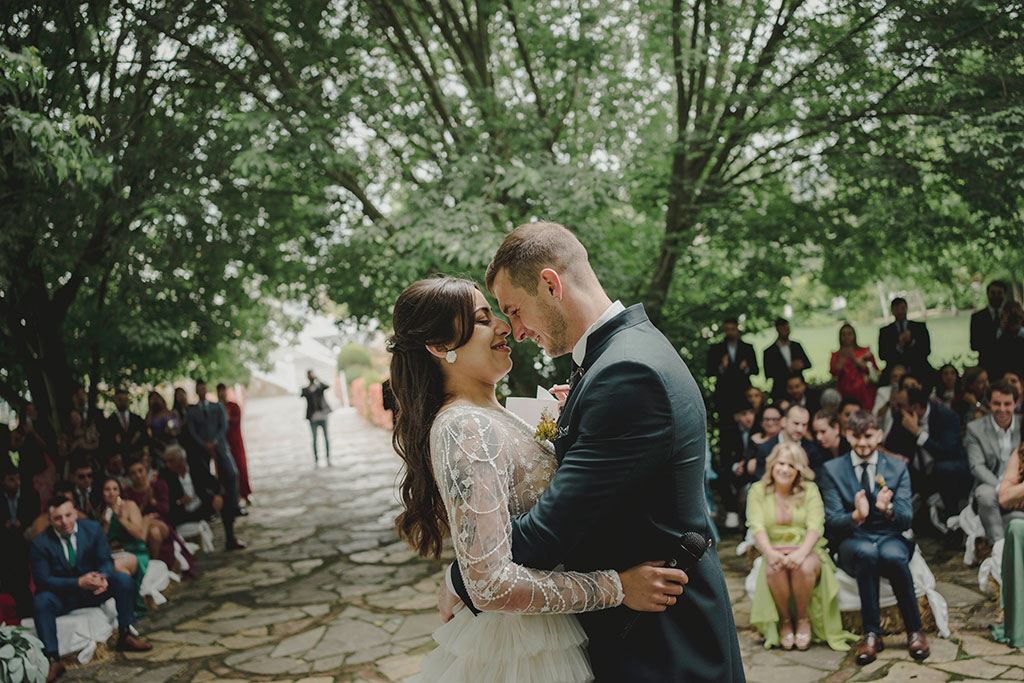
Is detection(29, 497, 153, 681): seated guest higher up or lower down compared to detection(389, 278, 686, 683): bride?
lower down

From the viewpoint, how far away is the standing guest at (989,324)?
28.5 feet

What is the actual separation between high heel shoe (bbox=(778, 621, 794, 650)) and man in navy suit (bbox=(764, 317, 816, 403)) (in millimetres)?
4332

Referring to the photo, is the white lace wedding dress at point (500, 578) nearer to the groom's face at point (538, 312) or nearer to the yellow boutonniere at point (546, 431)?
the yellow boutonniere at point (546, 431)

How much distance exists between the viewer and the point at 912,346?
9.40m

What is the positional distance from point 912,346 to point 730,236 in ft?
9.05

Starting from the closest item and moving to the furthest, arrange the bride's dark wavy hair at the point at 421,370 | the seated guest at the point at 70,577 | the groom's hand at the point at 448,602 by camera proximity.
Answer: the bride's dark wavy hair at the point at 421,370, the groom's hand at the point at 448,602, the seated guest at the point at 70,577

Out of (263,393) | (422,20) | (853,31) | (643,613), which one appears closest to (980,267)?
(853,31)

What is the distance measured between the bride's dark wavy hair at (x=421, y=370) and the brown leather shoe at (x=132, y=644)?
4.97 metres

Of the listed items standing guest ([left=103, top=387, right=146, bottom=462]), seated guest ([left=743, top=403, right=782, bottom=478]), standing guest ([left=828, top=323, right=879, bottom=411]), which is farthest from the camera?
standing guest ([left=103, top=387, right=146, bottom=462])

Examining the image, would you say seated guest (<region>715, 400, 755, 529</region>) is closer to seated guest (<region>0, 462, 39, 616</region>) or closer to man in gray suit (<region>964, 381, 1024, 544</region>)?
man in gray suit (<region>964, 381, 1024, 544</region>)

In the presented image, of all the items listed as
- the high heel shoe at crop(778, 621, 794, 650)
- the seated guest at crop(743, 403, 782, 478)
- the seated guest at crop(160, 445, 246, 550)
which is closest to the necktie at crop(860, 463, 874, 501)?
the high heel shoe at crop(778, 621, 794, 650)

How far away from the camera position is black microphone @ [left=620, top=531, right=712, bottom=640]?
186 centimetres

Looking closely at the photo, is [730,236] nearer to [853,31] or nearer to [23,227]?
[853,31]

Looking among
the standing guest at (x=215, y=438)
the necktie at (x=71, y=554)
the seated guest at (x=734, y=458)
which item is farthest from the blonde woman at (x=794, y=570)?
the standing guest at (x=215, y=438)
